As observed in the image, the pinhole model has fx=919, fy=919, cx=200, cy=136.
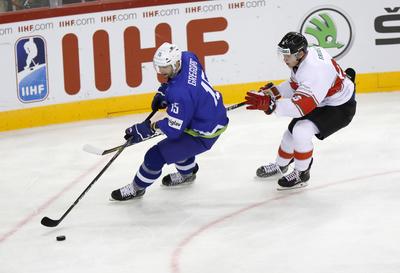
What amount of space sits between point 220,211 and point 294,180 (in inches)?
20.2

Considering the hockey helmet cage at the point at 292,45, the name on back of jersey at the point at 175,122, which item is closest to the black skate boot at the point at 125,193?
the name on back of jersey at the point at 175,122

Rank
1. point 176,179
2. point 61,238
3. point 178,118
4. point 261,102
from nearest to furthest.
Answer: point 61,238, point 178,118, point 261,102, point 176,179

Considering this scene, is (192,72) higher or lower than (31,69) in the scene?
higher

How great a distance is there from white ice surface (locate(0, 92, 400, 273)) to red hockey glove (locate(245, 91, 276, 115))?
52 cm

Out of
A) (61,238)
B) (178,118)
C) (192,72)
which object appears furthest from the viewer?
(192,72)

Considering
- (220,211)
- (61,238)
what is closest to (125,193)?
(220,211)

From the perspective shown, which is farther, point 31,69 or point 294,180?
point 31,69

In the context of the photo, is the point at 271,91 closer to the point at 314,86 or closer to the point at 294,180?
the point at 314,86

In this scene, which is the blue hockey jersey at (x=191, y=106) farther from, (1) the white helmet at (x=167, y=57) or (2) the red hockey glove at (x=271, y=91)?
(2) the red hockey glove at (x=271, y=91)

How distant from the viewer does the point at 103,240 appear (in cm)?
463

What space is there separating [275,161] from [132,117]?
2275 millimetres

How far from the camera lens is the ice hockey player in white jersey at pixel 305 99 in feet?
16.5

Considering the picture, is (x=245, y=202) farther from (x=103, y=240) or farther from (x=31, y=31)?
(x=31, y=31)

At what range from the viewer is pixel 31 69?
7.51m
